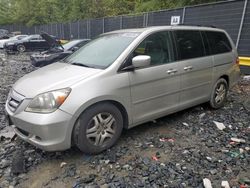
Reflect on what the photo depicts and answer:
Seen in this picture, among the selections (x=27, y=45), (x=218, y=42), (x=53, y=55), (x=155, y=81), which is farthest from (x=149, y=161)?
(x=27, y=45)

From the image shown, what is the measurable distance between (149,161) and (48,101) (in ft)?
5.13

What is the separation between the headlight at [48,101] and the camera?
303cm

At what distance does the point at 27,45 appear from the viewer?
1984cm

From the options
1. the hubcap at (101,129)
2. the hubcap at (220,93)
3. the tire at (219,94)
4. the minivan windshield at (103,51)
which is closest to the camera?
the hubcap at (101,129)

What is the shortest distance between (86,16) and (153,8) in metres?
14.2

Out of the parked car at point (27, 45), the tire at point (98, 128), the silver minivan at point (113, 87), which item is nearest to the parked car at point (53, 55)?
the silver minivan at point (113, 87)

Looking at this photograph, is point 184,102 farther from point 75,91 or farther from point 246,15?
point 246,15

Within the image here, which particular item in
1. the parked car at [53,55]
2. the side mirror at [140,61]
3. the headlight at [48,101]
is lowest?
the parked car at [53,55]

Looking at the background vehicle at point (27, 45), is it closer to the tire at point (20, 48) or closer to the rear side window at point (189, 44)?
the tire at point (20, 48)

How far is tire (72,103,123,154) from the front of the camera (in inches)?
126

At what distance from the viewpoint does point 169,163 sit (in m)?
3.35

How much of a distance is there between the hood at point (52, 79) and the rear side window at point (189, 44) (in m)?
1.65

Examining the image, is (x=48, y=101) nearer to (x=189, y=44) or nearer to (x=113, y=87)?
(x=113, y=87)

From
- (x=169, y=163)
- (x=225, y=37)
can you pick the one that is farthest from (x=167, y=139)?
(x=225, y=37)
